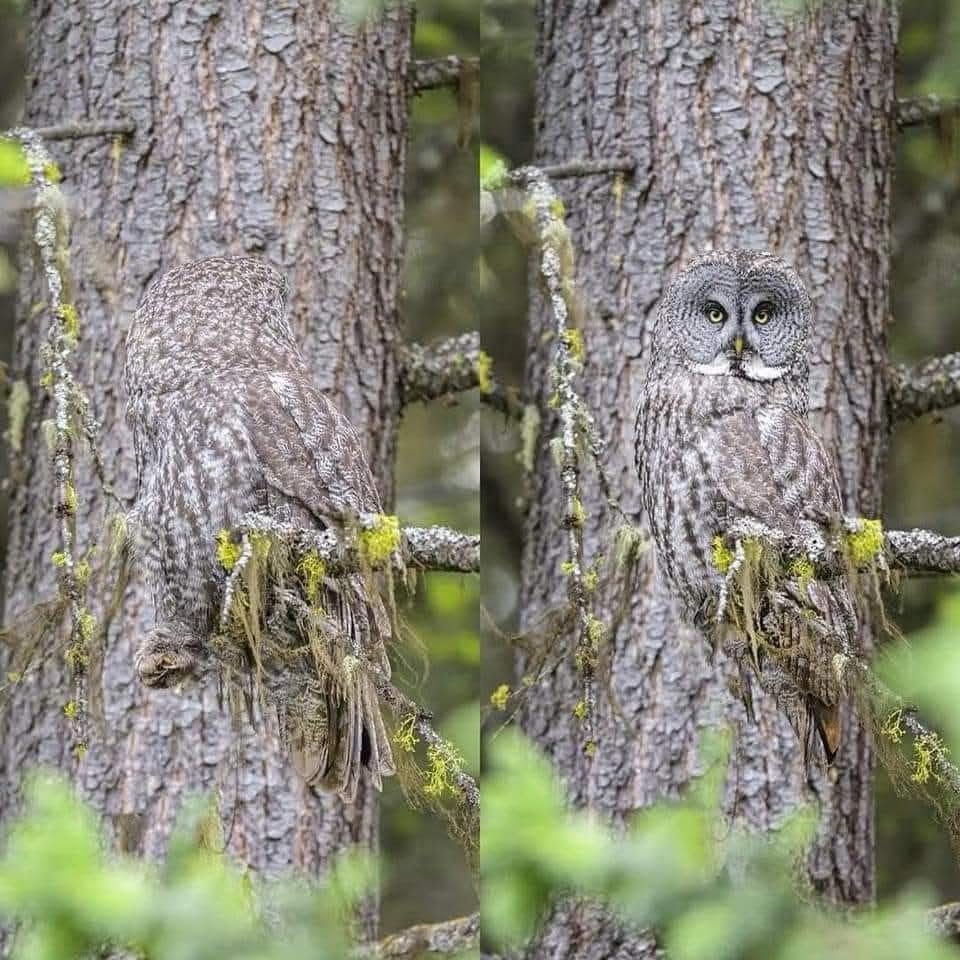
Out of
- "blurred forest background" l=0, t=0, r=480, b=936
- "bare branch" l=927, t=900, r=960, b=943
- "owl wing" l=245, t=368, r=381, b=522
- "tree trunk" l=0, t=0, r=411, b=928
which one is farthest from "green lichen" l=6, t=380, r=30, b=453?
"bare branch" l=927, t=900, r=960, b=943

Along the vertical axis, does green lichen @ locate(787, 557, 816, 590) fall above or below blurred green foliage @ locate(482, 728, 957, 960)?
above

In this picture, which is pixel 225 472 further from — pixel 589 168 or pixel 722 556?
pixel 589 168

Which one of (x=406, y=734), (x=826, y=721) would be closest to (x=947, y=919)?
(x=826, y=721)

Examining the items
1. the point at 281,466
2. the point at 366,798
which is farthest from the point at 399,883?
the point at 281,466

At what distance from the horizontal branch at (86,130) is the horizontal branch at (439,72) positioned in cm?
61

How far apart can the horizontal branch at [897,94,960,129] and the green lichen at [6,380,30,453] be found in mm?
1779

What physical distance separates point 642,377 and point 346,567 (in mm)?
879

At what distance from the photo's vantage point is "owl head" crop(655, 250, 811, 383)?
250 centimetres

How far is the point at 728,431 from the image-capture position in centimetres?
255

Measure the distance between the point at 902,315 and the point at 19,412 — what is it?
75.9 inches

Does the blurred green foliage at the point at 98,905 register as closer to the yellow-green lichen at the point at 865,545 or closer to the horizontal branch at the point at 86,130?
the yellow-green lichen at the point at 865,545

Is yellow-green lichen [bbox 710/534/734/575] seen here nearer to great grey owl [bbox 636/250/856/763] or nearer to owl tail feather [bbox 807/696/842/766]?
great grey owl [bbox 636/250/856/763]

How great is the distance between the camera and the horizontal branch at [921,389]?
2.90m

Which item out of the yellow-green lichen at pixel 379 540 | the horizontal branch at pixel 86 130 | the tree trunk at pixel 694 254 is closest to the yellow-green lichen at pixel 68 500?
the yellow-green lichen at pixel 379 540
